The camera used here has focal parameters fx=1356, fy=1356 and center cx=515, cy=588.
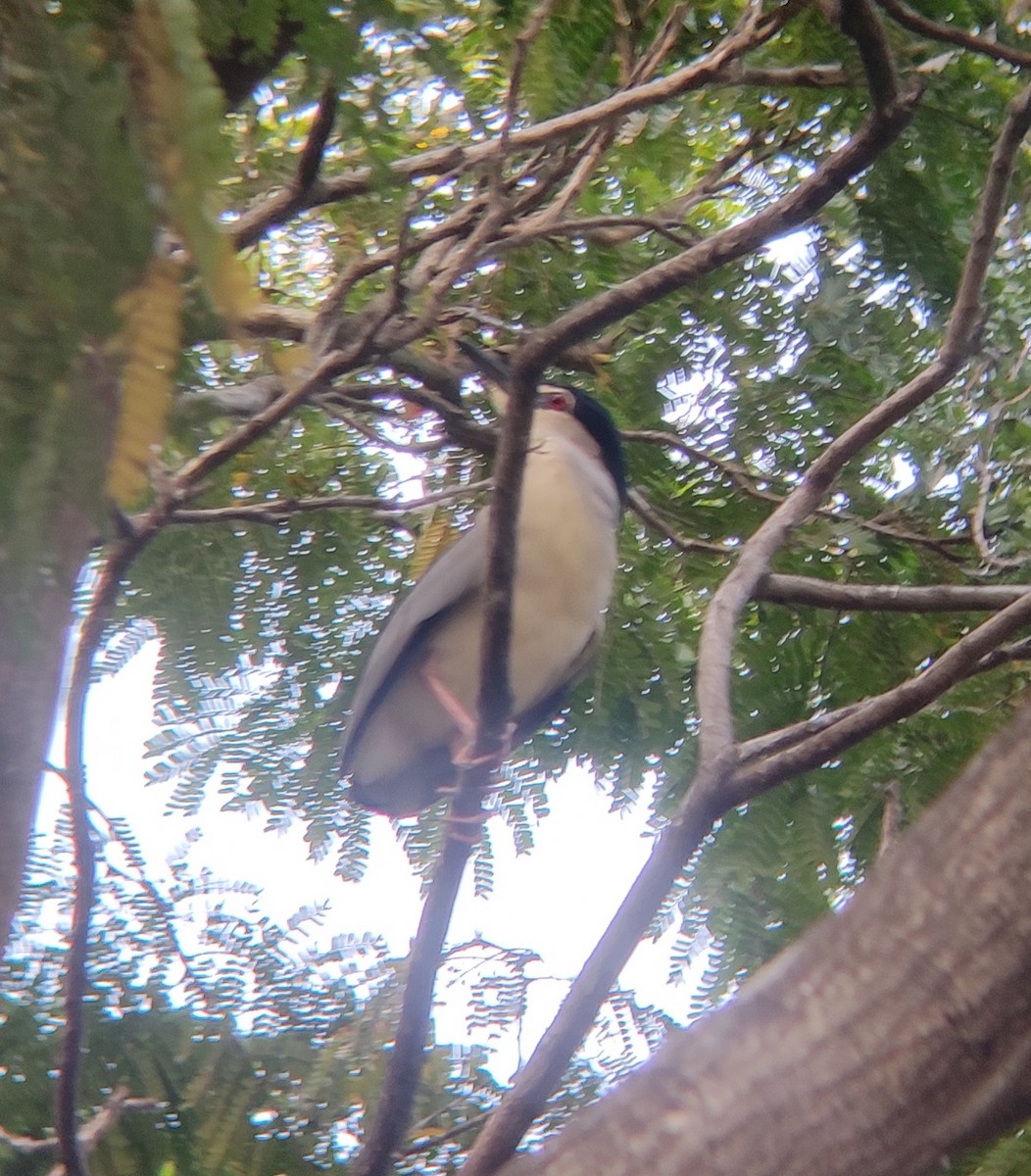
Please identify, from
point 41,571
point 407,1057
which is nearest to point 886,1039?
point 41,571

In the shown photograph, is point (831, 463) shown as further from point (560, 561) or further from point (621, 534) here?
point (621, 534)

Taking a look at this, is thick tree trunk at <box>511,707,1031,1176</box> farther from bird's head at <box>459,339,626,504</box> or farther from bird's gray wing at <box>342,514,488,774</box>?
bird's head at <box>459,339,626,504</box>

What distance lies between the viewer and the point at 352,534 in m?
3.46

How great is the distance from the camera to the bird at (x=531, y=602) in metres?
3.53

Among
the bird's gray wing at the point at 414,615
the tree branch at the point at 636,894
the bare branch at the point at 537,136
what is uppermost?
the bare branch at the point at 537,136

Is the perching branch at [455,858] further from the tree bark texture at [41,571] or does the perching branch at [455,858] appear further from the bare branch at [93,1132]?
the tree bark texture at [41,571]

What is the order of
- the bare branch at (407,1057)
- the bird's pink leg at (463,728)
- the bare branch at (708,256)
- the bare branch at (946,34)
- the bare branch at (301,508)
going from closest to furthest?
the bare branch at (708,256), the bare branch at (407,1057), the bare branch at (946,34), the bird's pink leg at (463,728), the bare branch at (301,508)

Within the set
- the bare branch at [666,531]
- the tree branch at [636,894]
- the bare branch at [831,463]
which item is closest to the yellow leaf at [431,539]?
the bare branch at [666,531]

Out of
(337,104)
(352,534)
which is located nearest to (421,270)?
(352,534)

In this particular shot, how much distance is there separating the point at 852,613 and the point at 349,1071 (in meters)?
1.55

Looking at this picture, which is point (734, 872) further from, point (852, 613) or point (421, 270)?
point (421, 270)

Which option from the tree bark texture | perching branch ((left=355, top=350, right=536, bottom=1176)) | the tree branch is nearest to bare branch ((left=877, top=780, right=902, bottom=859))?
the tree branch

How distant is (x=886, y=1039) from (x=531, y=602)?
2.72 metres

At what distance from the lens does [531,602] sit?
3.72 metres
